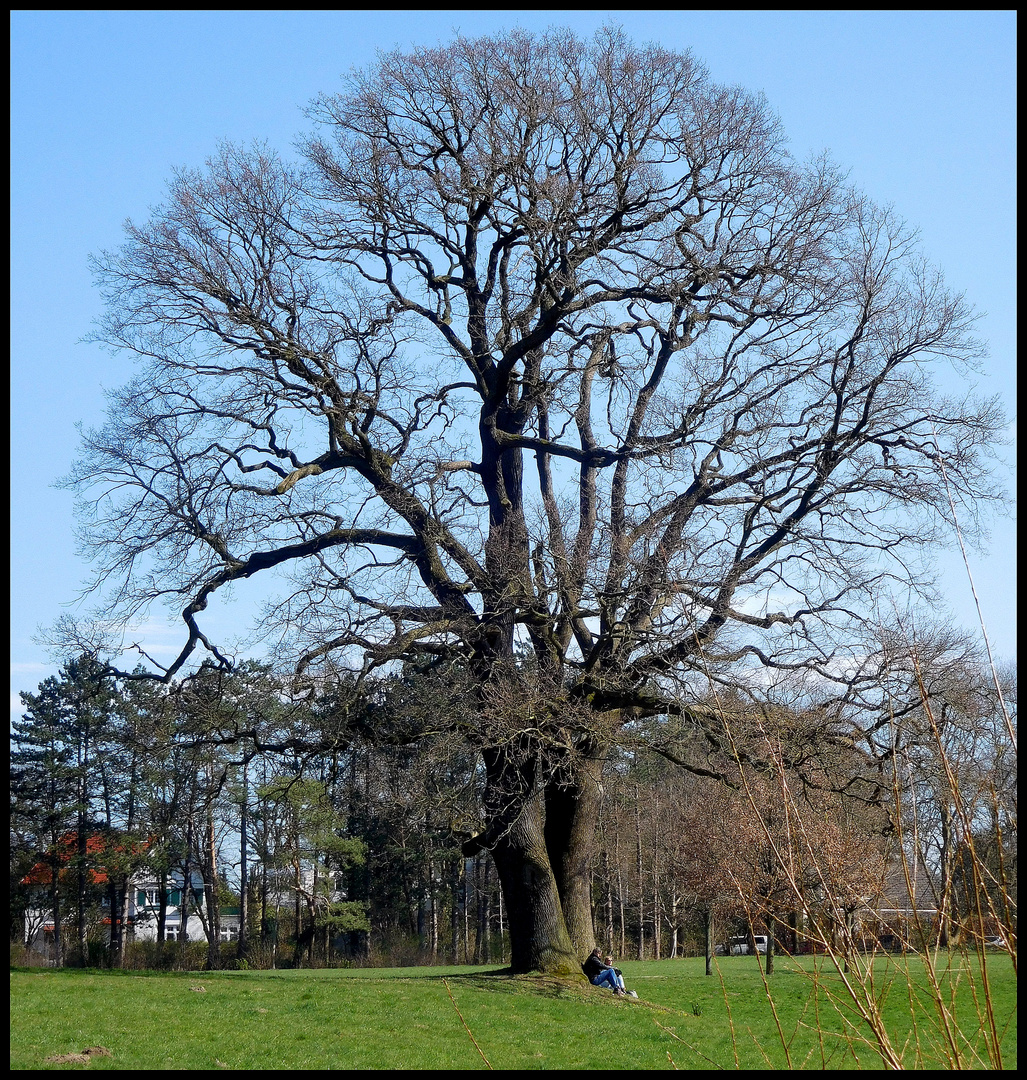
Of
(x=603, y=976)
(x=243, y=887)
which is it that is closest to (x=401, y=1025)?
(x=603, y=976)

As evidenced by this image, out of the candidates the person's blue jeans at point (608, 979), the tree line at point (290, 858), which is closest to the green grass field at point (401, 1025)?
the person's blue jeans at point (608, 979)

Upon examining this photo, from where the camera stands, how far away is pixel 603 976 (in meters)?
16.8

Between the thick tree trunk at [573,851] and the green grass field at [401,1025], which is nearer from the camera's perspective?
the green grass field at [401,1025]

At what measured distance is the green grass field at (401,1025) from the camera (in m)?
11.0

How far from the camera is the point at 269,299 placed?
1711 centimetres

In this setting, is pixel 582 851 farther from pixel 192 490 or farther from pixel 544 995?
pixel 192 490

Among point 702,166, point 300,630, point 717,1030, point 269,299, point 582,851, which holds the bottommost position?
point 717,1030

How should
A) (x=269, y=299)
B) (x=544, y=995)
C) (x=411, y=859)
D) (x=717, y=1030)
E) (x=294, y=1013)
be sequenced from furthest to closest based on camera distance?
(x=411, y=859)
(x=269, y=299)
(x=544, y=995)
(x=717, y=1030)
(x=294, y=1013)

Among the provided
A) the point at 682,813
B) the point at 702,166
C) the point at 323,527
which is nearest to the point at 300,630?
the point at 323,527

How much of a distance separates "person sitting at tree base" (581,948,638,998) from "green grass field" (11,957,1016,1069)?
368 millimetres

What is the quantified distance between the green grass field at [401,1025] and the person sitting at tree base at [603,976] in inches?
14.5

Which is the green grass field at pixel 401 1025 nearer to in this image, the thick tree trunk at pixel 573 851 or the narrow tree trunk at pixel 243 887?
the thick tree trunk at pixel 573 851

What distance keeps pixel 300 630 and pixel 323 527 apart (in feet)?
6.95

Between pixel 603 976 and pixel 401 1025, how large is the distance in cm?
459
